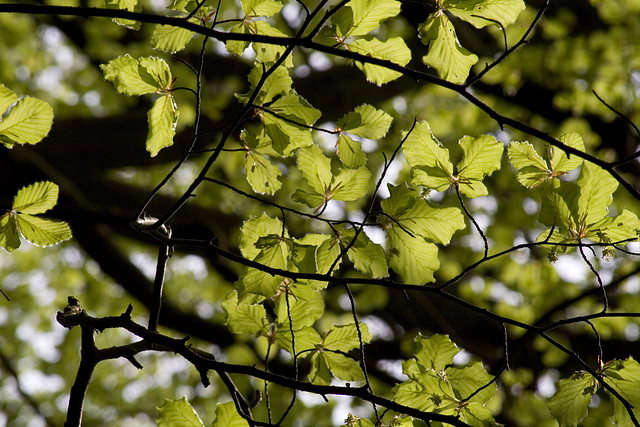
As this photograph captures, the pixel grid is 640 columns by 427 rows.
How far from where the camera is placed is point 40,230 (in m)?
0.95

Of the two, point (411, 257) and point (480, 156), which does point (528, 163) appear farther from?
point (411, 257)

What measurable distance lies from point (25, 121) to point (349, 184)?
58 centimetres

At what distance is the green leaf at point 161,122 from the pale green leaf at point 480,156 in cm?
52

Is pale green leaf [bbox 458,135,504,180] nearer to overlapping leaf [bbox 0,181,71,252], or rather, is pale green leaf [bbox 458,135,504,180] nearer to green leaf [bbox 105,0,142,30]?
green leaf [bbox 105,0,142,30]

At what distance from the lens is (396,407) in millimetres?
667

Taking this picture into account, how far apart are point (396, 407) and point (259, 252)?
1.25 feet

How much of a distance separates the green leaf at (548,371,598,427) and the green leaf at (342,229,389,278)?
36cm

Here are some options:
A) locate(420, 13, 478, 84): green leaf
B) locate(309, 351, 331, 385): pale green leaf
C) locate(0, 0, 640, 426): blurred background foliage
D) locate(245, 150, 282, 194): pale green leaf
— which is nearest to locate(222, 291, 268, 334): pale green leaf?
locate(309, 351, 331, 385): pale green leaf

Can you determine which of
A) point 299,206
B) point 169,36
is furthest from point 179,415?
point 299,206

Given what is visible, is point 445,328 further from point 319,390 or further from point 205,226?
point 319,390

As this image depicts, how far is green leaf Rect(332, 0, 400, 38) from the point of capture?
85 centimetres

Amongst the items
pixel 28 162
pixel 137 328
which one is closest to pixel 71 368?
pixel 28 162

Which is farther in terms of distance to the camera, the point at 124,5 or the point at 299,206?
the point at 299,206

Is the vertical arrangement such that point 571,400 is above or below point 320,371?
below
